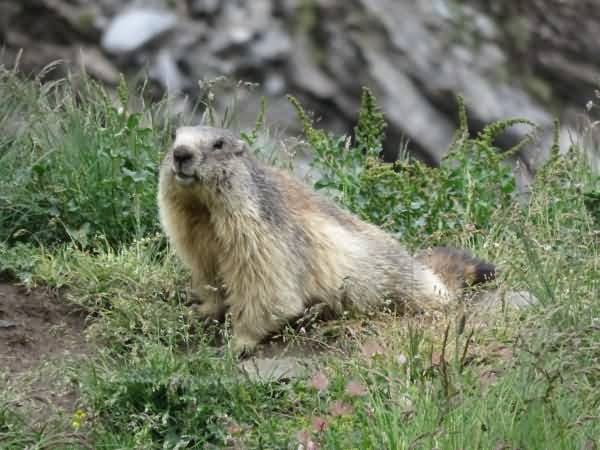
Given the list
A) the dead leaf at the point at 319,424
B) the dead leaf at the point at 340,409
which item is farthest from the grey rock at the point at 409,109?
the dead leaf at the point at 319,424

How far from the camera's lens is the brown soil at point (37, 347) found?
18.9 ft

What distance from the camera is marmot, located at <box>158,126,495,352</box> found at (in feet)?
21.2

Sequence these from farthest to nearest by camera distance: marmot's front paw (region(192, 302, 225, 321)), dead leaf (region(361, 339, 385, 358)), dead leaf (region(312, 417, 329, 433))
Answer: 1. marmot's front paw (region(192, 302, 225, 321))
2. dead leaf (region(361, 339, 385, 358))
3. dead leaf (region(312, 417, 329, 433))

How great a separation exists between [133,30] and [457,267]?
14.2 feet

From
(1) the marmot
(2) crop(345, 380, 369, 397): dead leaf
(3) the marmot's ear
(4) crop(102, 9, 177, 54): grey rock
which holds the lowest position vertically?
(4) crop(102, 9, 177, 54): grey rock

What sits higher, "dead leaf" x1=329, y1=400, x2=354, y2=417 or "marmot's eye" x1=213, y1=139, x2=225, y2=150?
"marmot's eye" x1=213, y1=139, x2=225, y2=150

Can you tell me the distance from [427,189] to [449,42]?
11.5 ft

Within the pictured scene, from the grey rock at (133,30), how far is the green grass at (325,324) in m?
1.32

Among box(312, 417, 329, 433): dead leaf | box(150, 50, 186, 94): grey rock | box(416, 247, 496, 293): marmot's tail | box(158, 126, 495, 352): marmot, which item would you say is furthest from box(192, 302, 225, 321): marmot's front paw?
box(150, 50, 186, 94): grey rock

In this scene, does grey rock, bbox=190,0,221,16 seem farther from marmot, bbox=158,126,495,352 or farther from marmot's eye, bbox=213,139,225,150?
marmot's eye, bbox=213,139,225,150

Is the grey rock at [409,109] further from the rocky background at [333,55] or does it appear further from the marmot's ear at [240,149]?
the marmot's ear at [240,149]

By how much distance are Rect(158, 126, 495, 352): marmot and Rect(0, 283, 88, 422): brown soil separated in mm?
671

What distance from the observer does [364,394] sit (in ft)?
16.9

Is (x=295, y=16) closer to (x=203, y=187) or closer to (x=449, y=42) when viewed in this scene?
(x=449, y=42)
